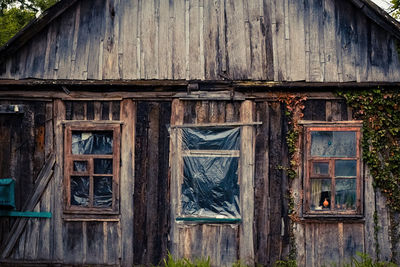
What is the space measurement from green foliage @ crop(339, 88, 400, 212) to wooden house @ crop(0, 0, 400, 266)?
16 centimetres

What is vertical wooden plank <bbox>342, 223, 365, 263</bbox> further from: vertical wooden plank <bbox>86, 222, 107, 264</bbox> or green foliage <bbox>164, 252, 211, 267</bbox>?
vertical wooden plank <bbox>86, 222, 107, 264</bbox>

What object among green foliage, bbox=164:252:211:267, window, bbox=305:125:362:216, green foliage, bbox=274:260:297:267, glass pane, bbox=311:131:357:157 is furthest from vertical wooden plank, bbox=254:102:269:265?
green foliage, bbox=164:252:211:267

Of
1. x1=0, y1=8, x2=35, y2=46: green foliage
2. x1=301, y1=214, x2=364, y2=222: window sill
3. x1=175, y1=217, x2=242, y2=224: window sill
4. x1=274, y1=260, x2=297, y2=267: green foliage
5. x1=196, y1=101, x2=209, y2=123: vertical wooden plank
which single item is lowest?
x1=274, y1=260, x2=297, y2=267: green foliage

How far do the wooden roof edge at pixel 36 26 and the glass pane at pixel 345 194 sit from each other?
5678 millimetres

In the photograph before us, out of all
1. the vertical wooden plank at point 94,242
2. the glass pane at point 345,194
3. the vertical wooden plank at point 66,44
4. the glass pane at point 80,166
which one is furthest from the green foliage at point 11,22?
the glass pane at point 345,194

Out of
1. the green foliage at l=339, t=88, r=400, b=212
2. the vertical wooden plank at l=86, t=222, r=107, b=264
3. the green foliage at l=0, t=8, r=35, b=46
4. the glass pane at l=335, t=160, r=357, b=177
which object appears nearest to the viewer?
the green foliage at l=339, t=88, r=400, b=212

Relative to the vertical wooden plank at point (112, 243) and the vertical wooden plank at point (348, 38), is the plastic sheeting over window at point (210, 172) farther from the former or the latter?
the vertical wooden plank at point (348, 38)

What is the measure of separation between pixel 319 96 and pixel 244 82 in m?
1.33

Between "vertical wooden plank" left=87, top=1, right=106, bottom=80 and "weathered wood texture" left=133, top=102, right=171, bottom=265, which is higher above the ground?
"vertical wooden plank" left=87, top=1, right=106, bottom=80

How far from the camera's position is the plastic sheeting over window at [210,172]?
27.6 ft

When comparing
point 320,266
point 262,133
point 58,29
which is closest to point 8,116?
point 58,29

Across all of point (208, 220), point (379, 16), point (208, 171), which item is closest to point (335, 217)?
point (208, 220)

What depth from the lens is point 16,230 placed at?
8.54 metres

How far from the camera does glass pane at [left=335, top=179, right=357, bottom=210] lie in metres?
8.31
